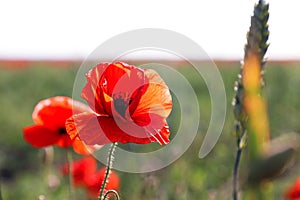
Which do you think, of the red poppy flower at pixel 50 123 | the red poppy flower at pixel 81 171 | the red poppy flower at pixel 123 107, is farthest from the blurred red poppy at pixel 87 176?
the red poppy flower at pixel 123 107

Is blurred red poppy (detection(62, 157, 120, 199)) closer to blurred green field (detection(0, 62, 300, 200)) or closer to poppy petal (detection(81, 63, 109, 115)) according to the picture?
blurred green field (detection(0, 62, 300, 200))

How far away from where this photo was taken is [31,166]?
5711 millimetres

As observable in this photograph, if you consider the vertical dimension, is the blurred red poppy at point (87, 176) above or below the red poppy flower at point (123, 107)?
below

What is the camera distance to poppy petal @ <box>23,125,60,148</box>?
1.17 metres

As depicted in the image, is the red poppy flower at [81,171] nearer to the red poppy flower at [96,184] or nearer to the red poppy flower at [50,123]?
the red poppy flower at [96,184]

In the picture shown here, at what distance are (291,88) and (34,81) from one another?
177 inches

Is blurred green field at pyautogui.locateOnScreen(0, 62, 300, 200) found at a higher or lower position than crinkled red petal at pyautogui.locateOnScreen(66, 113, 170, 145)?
lower

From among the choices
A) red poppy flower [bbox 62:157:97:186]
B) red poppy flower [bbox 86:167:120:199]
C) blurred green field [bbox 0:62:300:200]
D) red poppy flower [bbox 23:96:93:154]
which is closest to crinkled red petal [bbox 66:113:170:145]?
blurred green field [bbox 0:62:300:200]

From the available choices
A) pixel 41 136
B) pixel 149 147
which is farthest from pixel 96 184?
pixel 149 147

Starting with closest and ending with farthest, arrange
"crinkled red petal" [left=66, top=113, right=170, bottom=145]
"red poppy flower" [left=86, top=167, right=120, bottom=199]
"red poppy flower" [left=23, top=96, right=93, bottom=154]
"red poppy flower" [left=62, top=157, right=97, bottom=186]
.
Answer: "crinkled red petal" [left=66, top=113, right=170, bottom=145]
"red poppy flower" [left=23, top=96, right=93, bottom=154]
"red poppy flower" [left=86, top=167, right=120, bottom=199]
"red poppy flower" [left=62, top=157, right=97, bottom=186]

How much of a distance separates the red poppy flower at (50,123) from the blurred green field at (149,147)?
19cm

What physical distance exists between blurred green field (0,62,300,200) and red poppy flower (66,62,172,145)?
0.11m

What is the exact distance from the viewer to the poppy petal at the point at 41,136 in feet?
3.84

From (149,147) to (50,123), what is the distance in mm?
2904
